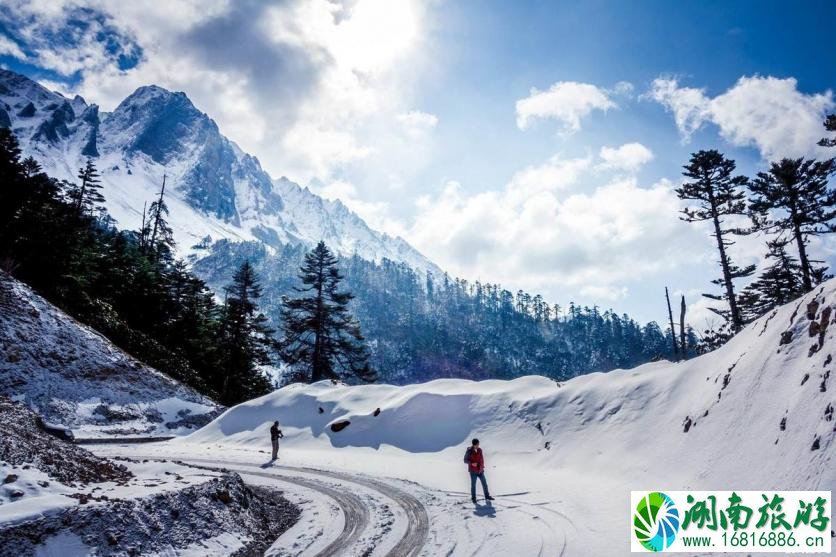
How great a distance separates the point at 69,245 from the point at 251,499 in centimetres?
2983

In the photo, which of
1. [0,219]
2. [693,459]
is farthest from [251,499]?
[0,219]

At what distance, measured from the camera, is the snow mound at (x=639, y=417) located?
9203mm

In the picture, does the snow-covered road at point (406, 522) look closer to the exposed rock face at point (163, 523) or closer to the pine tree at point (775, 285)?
the exposed rock face at point (163, 523)

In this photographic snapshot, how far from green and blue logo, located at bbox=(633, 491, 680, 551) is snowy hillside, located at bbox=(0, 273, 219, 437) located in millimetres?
26748

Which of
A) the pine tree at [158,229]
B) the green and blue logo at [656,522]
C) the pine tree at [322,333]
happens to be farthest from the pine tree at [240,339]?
the green and blue logo at [656,522]

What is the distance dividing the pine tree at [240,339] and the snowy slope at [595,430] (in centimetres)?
1135

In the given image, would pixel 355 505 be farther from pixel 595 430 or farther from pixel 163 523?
pixel 595 430

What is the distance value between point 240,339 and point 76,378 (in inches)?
542

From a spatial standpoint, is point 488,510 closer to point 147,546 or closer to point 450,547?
point 450,547

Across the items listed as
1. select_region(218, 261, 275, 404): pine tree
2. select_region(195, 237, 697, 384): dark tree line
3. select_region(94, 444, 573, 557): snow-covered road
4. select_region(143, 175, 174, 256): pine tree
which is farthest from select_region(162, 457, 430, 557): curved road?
Result: select_region(195, 237, 697, 384): dark tree line

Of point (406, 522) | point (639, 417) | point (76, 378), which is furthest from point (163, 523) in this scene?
point (76, 378)

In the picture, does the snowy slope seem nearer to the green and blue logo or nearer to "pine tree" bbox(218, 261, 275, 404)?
the green and blue logo

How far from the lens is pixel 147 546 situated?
299 inches

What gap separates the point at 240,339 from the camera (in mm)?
38250
